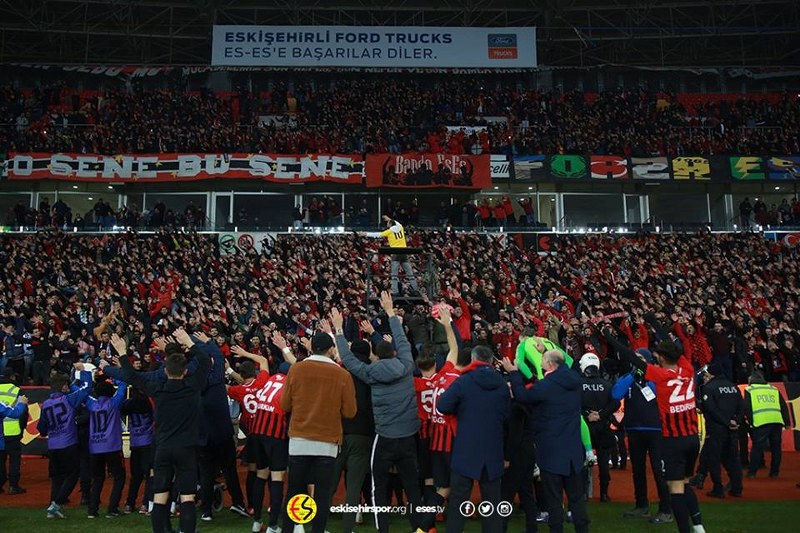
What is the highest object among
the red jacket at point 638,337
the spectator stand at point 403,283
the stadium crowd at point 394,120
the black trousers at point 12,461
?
the stadium crowd at point 394,120

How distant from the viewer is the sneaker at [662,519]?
871 cm

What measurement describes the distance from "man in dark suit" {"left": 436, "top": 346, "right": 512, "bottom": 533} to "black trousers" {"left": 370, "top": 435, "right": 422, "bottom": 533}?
684mm

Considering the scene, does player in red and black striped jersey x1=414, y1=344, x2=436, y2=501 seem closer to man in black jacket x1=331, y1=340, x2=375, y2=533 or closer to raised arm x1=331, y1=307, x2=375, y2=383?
man in black jacket x1=331, y1=340, x2=375, y2=533

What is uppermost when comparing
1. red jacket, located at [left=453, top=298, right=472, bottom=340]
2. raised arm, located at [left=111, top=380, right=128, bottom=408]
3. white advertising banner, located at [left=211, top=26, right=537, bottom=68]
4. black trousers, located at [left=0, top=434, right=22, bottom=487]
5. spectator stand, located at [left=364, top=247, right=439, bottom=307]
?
white advertising banner, located at [left=211, top=26, right=537, bottom=68]

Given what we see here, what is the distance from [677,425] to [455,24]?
34897 mm

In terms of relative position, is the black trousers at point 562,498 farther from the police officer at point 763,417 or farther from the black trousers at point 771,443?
the black trousers at point 771,443

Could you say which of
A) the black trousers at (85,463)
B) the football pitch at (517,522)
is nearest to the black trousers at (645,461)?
the football pitch at (517,522)

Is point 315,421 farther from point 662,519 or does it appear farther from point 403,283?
point 403,283

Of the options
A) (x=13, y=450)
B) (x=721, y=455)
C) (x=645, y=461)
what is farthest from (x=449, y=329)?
(x=13, y=450)

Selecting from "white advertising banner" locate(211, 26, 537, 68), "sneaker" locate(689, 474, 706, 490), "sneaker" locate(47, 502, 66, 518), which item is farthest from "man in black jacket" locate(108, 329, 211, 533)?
"white advertising banner" locate(211, 26, 537, 68)

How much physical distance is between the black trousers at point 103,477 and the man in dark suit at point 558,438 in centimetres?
538

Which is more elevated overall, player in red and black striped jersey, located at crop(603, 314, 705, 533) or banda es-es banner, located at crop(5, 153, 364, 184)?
banda es-es banner, located at crop(5, 153, 364, 184)

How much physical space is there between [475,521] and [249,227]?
68.8 ft

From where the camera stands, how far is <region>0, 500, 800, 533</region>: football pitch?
8.48 metres
